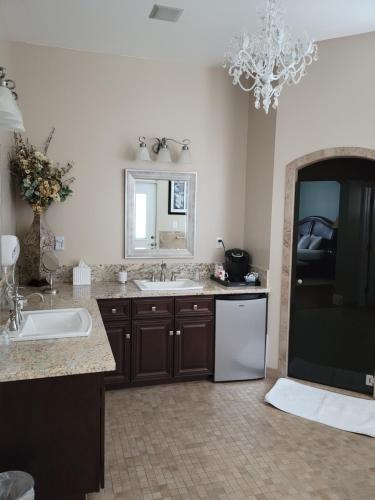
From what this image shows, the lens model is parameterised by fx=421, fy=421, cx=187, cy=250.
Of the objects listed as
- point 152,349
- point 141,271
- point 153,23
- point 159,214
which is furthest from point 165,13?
point 152,349

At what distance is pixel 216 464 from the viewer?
2.64 meters

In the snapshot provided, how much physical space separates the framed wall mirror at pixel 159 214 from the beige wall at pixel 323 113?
0.88 m

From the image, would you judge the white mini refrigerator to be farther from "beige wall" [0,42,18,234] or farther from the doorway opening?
"beige wall" [0,42,18,234]

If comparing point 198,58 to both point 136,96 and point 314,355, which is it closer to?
point 136,96

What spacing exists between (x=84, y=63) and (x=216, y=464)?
139 inches

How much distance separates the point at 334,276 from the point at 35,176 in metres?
2.76

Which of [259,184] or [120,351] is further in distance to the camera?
[259,184]

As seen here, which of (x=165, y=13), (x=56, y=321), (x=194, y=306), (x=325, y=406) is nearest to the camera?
(x=56, y=321)

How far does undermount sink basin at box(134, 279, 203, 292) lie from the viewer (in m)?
3.85

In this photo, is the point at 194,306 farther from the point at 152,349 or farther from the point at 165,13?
the point at 165,13

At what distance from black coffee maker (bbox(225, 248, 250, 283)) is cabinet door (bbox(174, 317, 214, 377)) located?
59 centimetres

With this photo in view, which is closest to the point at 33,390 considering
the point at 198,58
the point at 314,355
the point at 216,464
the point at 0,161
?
the point at 216,464

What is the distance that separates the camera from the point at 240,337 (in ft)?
12.8

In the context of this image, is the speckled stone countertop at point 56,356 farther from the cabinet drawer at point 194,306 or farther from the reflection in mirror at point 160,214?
the reflection in mirror at point 160,214
